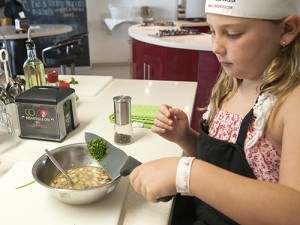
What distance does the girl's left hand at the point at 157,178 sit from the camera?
25.3 inches

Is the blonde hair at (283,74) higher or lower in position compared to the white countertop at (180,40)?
higher

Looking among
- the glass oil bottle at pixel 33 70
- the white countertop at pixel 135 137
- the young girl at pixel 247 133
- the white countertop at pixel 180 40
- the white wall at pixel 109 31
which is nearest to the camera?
the young girl at pixel 247 133

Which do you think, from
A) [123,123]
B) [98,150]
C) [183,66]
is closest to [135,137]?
[123,123]

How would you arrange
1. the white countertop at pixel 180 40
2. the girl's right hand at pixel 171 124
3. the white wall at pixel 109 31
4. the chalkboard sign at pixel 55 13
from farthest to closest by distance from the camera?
1. the white wall at pixel 109 31
2. the chalkboard sign at pixel 55 13
3. the white countertop at pixel 180 40
4. the girl's right hand at pixel 171 124

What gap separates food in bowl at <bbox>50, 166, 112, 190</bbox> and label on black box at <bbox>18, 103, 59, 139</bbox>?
0.21 metres

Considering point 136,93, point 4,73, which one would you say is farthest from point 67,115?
point 136,93

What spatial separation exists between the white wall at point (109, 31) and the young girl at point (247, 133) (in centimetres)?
421

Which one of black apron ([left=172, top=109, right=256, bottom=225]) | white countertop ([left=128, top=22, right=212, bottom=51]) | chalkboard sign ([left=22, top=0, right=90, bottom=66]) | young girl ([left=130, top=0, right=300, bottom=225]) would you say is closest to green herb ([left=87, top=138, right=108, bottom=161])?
young girl ([left=130, top=0, right=300, bottom=225])

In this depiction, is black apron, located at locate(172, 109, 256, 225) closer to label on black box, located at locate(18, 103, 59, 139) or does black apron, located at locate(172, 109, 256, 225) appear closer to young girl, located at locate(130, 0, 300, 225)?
young girl, located at locate(130, 0, 300, 225)

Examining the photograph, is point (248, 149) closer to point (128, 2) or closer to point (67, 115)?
point (67, 115)

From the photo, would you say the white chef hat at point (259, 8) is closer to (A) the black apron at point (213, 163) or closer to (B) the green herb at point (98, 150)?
(A) the black apron at point (213, 163)

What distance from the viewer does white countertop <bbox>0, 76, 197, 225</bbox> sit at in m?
0.72

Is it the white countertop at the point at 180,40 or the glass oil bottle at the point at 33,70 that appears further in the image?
the white countertop at the point at 180,40

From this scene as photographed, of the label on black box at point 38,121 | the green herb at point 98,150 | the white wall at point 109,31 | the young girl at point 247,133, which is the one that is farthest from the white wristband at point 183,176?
the white wall at point 109,31
